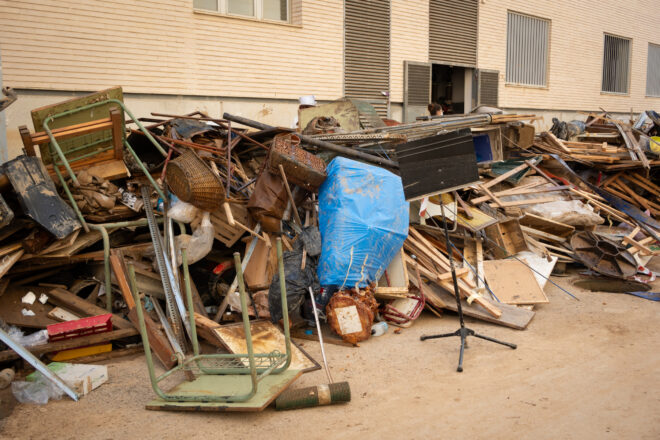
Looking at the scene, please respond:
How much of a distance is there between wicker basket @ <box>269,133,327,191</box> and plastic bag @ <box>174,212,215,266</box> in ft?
3.12

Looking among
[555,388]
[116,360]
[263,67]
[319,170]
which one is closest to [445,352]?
[555,388]

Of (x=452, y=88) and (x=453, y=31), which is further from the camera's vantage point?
(x=452, y=88)

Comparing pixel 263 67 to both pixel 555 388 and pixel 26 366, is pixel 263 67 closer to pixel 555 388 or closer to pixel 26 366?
pixel 26 366

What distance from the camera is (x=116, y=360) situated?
4.92 metres

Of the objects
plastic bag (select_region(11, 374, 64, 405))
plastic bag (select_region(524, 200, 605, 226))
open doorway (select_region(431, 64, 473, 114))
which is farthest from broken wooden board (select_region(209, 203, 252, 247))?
open doorway (select_region(431, 64, 473, 114))

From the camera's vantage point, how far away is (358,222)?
18.1 ft

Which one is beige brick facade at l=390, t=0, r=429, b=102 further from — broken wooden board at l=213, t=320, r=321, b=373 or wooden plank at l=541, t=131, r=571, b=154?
broken wooden board at l=213, t=320, r=321, b=373

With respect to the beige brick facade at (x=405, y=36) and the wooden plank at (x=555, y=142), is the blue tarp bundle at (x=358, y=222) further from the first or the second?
the beige brick facade at (x=405, y=36)

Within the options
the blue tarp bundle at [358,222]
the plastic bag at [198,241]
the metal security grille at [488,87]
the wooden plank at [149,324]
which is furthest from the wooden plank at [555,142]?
the wooden plank at [149,324]

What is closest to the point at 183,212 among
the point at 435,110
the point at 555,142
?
the point at 435,110

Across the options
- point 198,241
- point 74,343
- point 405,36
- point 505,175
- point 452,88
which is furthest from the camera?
point 452,88

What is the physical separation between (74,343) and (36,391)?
2.11 ft

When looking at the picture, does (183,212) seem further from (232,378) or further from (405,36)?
(405,36)

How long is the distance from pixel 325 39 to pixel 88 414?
371 inches
